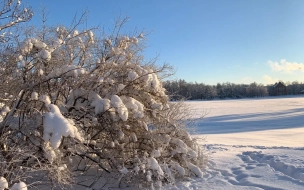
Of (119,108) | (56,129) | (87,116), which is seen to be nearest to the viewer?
(56,129)

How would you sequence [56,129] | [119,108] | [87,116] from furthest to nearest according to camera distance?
[87,116], [119,108], [56,129]

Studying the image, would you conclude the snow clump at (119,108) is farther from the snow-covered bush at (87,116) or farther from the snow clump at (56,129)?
the snow clump at (56,129)

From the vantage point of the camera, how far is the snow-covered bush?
17.8 ft

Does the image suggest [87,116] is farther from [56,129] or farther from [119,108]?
[56,129]

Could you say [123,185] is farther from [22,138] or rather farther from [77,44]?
[77,44]

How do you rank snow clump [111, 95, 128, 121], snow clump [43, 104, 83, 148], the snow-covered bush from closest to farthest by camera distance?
snow clump [43, 104, 83, 148] → the snow-covered bush → snow clump [111, 95, 128, 121]

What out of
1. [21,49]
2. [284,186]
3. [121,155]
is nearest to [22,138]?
[21,49]

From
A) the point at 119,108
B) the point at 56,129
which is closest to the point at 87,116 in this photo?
the point at 119,108

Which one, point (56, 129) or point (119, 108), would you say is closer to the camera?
point (56, 129)

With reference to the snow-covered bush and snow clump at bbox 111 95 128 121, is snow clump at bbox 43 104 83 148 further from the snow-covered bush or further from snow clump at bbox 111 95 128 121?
snow clump at bbox 111 95 128 121

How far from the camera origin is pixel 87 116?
6.54m

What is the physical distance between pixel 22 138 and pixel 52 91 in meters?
1.03

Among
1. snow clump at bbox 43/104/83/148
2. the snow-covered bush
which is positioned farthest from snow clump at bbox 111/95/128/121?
snow clump at bbox 43/104/83/148

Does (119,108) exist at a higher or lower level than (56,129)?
higher
